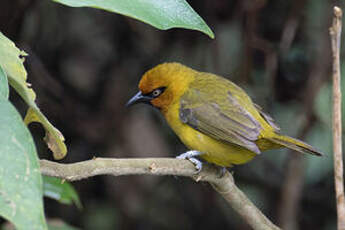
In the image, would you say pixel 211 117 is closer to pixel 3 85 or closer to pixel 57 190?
pixel 57 190

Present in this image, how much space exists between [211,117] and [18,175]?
2071mm

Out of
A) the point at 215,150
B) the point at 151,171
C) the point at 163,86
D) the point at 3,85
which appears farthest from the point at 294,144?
the point at 3,85

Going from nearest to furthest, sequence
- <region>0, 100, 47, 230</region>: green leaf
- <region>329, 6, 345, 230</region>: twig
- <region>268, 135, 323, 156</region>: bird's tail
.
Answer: <region>0, 100, 47, 230</region>: green leaf, <region>329, 6, 345, 230</region>: twig, <region>268, 135, 323, 156</region>: bird's tail

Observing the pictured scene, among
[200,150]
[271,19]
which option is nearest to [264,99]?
[271,19]

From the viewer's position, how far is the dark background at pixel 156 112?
388cm

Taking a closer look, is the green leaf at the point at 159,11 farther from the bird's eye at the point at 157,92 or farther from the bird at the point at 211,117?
the bird's eye at the point at 157,92

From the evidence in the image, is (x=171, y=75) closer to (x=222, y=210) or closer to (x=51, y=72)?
(x=51, y=72)

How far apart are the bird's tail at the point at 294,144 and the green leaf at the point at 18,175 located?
179 centimetres

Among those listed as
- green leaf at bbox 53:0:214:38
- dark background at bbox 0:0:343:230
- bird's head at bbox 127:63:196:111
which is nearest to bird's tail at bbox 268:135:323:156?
bird's head at bbox 127:63:196:111

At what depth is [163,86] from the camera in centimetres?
312

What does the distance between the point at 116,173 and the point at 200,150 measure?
1391 mm

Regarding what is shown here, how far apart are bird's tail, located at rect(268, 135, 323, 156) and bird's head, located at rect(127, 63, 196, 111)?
26.5 inches

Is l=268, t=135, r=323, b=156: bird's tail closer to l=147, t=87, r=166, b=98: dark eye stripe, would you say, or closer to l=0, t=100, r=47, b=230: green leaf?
l=147, t=87, r=166, b=98: dark eye stripe

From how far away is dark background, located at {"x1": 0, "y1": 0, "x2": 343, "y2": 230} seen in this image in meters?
3.88
